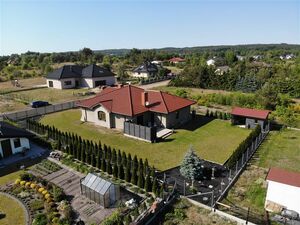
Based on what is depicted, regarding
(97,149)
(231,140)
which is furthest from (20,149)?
(231,140)

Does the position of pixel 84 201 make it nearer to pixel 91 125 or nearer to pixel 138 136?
pixel 138 136

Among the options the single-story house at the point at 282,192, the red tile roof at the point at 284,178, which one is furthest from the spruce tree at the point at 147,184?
the red tile roof at the point at 284,178

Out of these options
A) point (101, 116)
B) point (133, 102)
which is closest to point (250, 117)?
point (133, 102)

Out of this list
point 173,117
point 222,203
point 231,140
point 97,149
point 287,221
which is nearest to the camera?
point 287,221

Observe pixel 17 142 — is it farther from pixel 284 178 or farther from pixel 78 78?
pixel 78 78

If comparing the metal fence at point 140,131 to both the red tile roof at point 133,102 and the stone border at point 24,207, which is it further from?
the stone border at point 24,207

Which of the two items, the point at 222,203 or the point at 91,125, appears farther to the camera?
the point at 91,125
